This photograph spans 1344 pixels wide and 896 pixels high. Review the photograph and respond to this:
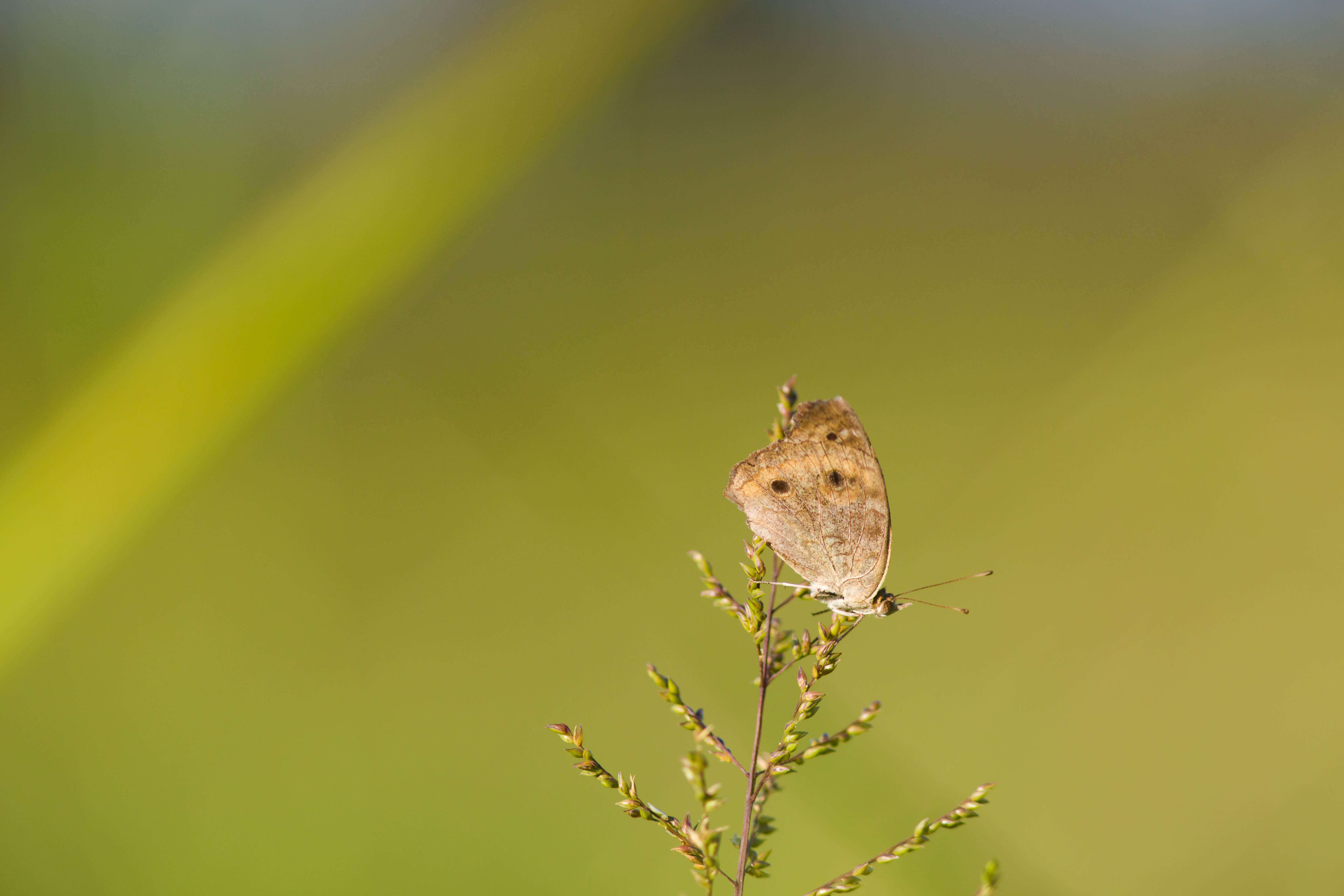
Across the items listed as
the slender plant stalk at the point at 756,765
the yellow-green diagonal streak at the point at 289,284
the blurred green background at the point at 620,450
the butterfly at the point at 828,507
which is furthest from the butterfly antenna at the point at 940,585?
the yellow-green diagonal streak at the point at 289,284

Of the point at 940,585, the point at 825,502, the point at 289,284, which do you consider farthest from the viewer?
the point at 289,284

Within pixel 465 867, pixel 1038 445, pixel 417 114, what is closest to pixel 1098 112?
pixel 1038 445

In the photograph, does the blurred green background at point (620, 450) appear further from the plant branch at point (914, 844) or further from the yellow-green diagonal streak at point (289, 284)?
the plant branch at point (914, 844)

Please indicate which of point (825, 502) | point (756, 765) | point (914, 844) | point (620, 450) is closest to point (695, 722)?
point (756, 765)

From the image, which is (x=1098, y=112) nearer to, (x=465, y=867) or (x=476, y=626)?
(x=476, y=626)

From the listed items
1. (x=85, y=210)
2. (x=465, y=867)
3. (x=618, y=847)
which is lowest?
(x=465, y=867)

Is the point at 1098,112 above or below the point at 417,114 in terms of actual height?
above

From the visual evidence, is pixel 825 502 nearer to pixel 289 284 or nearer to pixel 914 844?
pixel 914 844
